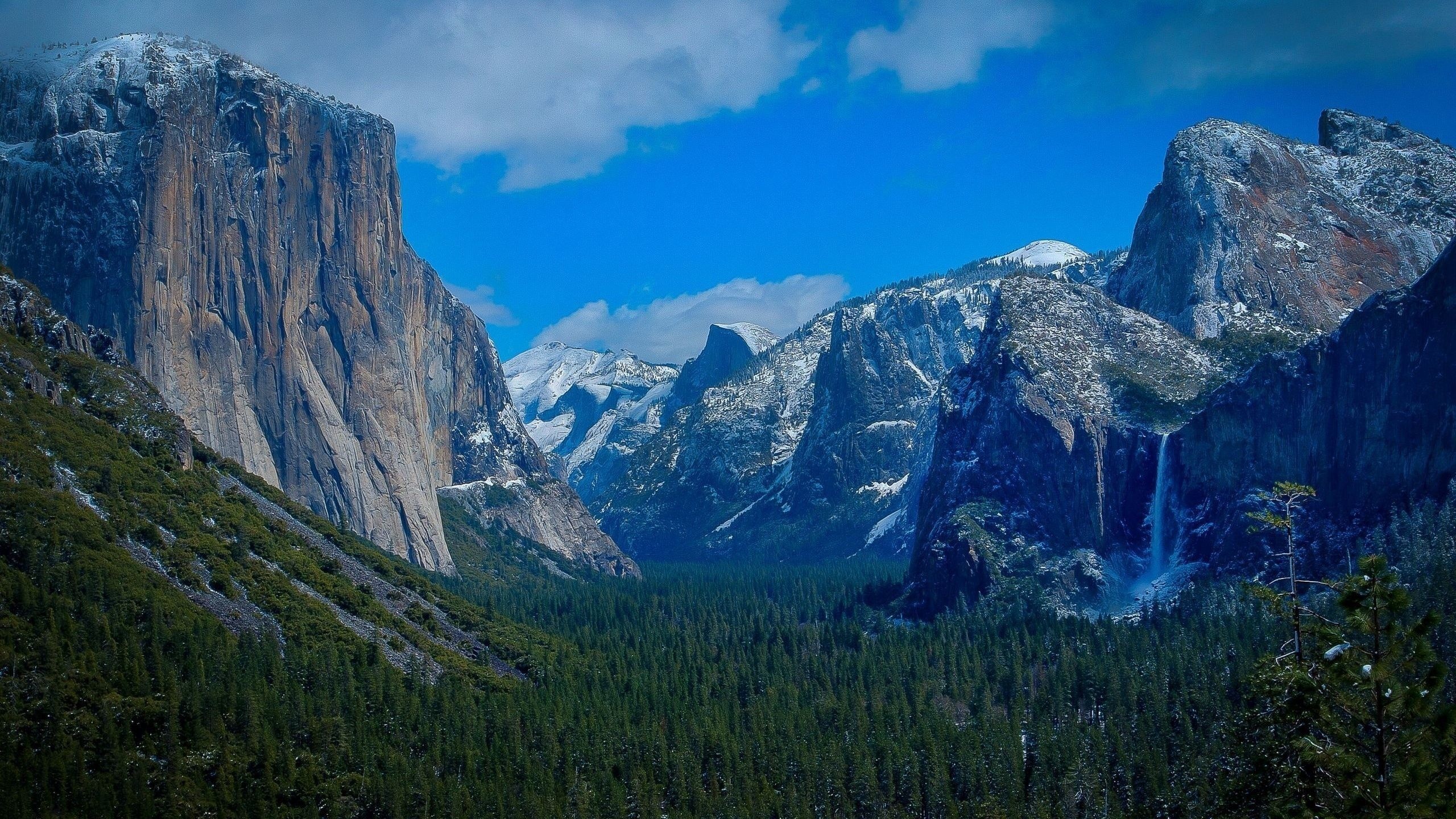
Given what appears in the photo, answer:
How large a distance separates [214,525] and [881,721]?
91.7 m

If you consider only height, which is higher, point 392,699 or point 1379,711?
point 1379,711

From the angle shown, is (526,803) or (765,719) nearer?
(526,803)

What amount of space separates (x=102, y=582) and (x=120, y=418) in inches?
1974

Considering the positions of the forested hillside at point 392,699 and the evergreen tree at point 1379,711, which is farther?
the forested hillside at point 392,699

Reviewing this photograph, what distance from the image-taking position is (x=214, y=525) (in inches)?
7023

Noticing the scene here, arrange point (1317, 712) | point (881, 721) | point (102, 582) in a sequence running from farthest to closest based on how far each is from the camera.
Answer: point (881, 721), point (102, 582), point (1317, 712)

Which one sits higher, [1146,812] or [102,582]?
[102,582]

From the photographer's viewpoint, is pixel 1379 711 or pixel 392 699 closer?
pixel 1379 711

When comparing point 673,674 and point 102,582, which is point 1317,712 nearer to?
point 102,582

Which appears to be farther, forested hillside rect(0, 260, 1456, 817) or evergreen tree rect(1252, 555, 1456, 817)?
forested hillside rect(0, 260, 1456, 817)

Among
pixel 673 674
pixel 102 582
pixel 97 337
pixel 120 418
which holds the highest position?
pixel 97 337

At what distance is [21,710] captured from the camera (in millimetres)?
111688

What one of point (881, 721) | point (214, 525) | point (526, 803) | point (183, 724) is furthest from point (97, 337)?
point (881, 721)

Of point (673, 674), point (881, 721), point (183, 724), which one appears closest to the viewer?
point (183, 724)
